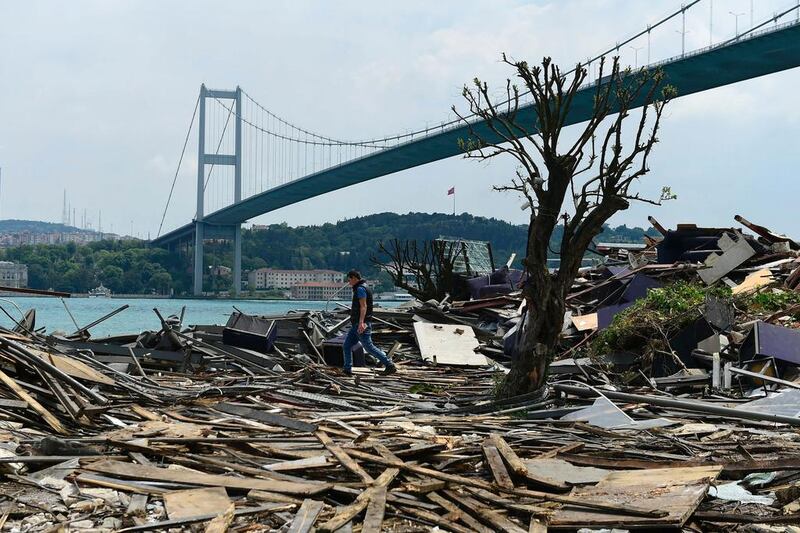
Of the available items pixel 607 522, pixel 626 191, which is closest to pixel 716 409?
pixel 626 191

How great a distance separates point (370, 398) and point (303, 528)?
4.15m

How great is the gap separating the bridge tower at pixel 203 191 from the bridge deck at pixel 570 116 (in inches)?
51.3

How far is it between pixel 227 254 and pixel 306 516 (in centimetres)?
5171

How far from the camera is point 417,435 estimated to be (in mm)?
5531

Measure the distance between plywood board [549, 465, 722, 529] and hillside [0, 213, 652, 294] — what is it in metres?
43.0

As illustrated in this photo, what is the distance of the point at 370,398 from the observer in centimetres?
774

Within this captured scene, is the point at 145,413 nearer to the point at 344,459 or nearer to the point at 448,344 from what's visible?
the point at 344,459

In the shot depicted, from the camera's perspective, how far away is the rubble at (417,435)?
3.84 meters

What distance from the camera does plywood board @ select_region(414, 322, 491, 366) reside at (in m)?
11.3

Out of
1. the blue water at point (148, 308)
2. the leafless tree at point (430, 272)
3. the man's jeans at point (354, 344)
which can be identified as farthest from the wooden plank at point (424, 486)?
the blue water at point (148, 308)

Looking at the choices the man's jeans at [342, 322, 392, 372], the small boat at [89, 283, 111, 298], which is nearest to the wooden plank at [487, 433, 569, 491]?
the man's jeans at [342, 322, 392, 372]

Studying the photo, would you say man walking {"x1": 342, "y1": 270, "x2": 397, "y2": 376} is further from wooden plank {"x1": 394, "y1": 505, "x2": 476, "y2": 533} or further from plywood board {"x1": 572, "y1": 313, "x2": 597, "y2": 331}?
wooden plank {"x1": 394, "y1": 505, "x2": 476, "y2": 533}

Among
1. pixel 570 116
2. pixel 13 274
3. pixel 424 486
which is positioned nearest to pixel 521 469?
pixel 424 486

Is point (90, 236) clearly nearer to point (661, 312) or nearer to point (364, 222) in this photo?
point (364, 222)
